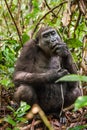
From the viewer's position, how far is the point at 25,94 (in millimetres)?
4332

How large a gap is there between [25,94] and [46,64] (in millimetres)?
670

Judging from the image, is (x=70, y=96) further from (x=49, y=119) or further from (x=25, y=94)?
(x=25, y=94)

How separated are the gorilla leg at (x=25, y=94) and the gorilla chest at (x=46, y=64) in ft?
1.37

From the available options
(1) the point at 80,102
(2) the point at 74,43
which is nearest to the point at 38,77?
(2) the point at 74,43

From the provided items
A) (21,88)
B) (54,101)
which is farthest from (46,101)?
(21,88)

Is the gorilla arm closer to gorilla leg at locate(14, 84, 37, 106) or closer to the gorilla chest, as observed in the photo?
gorilla leg at locate(14, 84, 37, 106)

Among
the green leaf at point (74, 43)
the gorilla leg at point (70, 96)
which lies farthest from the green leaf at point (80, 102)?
the green leaf at point (74, 43)

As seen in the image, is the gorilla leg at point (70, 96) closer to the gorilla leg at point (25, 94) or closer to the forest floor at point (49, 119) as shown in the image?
the forest floor at point (49, 119)

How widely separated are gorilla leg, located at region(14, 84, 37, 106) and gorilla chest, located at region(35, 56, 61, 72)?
42 centimetres

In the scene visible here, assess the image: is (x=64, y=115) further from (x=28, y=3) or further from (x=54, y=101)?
(x=28, y=3)

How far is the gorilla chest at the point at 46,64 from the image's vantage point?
4.77m

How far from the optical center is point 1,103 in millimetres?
4832

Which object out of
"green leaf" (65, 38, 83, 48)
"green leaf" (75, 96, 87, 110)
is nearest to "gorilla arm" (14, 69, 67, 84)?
"green leaf" (65, 38, 83, 48)

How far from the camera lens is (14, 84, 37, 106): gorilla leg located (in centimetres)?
434
